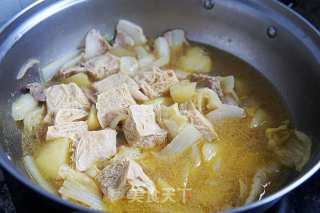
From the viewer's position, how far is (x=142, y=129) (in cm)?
197

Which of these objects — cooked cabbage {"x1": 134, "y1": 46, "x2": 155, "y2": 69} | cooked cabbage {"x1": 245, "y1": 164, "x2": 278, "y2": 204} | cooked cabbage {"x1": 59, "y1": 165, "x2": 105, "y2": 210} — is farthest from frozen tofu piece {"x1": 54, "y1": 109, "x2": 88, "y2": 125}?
cooked cabbage {"x1": 245, "y1": 164, "x2": 278, "y2": 204}

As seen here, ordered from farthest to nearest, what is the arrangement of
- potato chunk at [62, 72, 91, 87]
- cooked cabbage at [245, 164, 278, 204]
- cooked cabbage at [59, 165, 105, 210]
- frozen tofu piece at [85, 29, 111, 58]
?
frozen tofu piece at [85, 29, 111, 58] → potato chunk at [62, 72, 91, 87] → cooked cabbage at [245, 164, 278, 204] → cooked cabbage at [59, 165, 105, 210]

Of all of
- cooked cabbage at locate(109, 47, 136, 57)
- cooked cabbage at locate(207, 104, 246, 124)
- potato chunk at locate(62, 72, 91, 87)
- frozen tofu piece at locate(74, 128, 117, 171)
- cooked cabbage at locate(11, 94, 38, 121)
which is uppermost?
cooked cabbage at locate(109, 47, 136, 57)

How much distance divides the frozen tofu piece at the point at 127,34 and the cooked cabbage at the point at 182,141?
2.41ft

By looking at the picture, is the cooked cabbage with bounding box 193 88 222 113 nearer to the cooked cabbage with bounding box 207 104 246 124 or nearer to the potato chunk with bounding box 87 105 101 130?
the cooked cabbage with bounding box 207 104 246 124

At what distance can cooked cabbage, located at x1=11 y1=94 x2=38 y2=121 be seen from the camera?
6.96ft

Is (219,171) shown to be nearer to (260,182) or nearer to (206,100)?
(260,182)

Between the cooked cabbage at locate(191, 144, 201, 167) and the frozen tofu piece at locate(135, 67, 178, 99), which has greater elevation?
the frozen tofu piece at locate(135, 67, 178, 99)

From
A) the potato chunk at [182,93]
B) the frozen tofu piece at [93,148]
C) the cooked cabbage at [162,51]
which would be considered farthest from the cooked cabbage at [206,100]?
the frozen tofu piece at [93,148]

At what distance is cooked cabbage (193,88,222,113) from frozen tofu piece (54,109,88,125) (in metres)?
0.54

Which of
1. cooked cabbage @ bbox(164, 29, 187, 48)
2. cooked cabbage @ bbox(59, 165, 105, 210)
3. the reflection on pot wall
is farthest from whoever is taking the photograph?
cooked cabbage @ bbox(164, 29, 187, 48)

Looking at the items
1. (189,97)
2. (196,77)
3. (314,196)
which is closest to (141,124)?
(189,97)

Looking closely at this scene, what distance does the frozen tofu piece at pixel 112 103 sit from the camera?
82.7 inches

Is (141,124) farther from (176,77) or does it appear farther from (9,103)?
(9,103)
